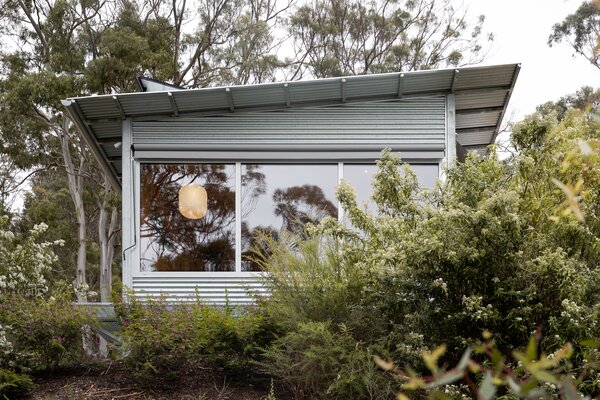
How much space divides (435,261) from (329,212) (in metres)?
3.79

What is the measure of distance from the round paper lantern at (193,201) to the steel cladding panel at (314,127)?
529 mm

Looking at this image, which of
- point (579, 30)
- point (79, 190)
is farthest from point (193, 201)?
point (579, 30)

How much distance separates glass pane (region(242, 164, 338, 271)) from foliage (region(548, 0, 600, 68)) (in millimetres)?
16750

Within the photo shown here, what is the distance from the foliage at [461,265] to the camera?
5422 mm

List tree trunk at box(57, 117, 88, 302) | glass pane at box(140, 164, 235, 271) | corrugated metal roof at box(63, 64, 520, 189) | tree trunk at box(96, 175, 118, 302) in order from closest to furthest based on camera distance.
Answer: corrugated metal roof at box(63, 64, 520, 189) → glass pane at box(140, 164, 235, 271) → tree trunk at box(96, 175, 118, 302) → tree trunk at box(57, 117, 88, 302)

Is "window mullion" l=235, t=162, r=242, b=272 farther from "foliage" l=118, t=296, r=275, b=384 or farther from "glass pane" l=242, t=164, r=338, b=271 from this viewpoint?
"foliage" l=118, t=296, r=275, b=384

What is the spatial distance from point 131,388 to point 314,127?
4155mm

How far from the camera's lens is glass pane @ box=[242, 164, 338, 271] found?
930 centimetres

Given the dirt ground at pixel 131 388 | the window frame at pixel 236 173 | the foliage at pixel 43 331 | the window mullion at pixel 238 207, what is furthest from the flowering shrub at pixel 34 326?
the window mullion at pixel 238 207

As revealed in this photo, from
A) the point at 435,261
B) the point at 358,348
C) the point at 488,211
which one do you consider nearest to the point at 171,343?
the point at 358,348

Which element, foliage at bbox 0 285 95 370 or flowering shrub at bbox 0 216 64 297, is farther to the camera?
flowering shrub at bbox 0 216 64 297

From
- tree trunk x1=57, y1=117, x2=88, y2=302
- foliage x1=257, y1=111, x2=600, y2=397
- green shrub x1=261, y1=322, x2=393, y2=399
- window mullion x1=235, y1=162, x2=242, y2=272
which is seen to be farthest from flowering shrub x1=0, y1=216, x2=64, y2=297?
tree trunk x1=57, y1=117, x2=88, y2=302

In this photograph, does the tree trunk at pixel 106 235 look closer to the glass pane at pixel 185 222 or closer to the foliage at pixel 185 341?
the glass pane at pixel 185 222

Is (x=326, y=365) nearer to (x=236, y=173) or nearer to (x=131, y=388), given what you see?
Result: (x=131, y=388)
